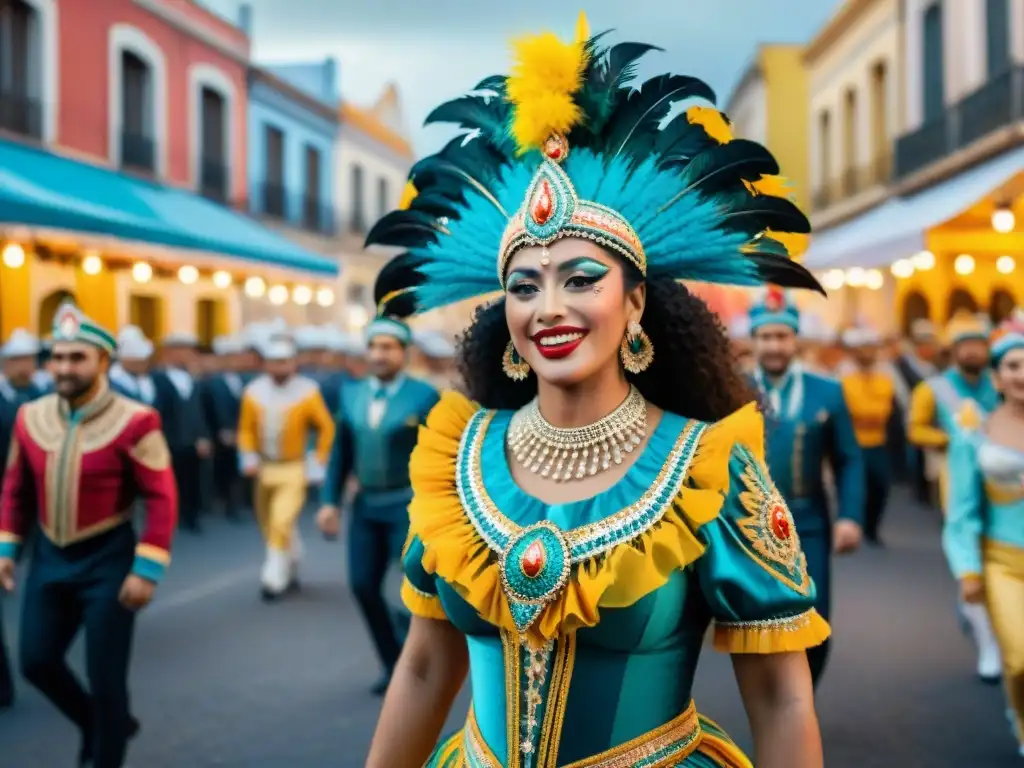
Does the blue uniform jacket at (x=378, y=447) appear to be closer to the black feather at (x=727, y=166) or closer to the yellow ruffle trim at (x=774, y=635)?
the black feather at (x=727, y=166)

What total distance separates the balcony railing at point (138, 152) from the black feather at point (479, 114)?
20213mm

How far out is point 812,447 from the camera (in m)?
5.75

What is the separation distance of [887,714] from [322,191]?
29.1m

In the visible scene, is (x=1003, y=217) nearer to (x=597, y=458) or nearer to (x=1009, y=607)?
(x=1009, y=607)

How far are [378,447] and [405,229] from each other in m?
4.44

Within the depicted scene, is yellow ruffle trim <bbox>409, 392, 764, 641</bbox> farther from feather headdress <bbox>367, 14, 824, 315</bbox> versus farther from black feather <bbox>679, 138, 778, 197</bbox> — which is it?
black feather <bbox>679, 138, 778, 197</bbox>

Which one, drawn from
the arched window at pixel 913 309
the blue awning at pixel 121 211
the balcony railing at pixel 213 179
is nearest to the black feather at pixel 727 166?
the blue awning at pixel 121 211

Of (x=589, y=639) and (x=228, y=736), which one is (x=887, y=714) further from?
(x=589, y=639)

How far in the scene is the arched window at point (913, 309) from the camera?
21000 millimetres

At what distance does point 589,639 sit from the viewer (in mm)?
2324

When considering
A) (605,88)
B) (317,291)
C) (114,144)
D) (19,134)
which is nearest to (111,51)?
(114,144)

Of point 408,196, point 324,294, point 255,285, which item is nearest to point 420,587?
point 408,196

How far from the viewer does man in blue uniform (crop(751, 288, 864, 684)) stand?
561 cm

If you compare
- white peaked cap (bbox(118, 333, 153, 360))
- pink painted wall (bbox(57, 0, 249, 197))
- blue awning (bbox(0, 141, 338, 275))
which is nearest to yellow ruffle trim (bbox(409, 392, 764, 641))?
blue awning (bbox(0, 141, 338, 275))
